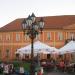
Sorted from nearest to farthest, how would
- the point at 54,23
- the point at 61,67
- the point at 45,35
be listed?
the point at 61,67
the point at 45,35
the point at 54,23

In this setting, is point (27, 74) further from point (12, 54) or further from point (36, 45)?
point (12, 54)

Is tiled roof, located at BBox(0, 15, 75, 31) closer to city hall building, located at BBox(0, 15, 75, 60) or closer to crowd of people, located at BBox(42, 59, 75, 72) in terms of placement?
city hall building, located at BBox(0, 15, 75, 60)

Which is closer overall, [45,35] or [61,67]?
[61,67]

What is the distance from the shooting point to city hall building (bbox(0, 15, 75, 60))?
68688 mm

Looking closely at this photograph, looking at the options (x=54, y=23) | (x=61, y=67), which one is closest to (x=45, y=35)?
(x=54, y=23)

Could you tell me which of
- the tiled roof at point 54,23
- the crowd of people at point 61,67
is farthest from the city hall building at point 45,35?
the crowd of people at point 61,67

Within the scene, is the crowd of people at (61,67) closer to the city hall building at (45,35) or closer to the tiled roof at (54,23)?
the city hall building at (45,35)

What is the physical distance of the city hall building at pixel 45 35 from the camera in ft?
225

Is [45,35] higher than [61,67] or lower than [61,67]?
higher

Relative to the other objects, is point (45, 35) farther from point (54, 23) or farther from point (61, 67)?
point (61, 67)

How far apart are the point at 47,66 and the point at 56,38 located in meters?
32.9

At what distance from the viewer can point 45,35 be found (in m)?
70.3

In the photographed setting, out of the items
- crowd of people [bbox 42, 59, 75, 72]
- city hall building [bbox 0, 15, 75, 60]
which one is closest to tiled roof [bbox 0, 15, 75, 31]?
city hall building [bbox 0, 15, 75, 60]

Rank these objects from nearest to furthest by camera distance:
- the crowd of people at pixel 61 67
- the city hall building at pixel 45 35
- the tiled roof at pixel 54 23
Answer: the crowd of people at pixel 61 67 → the city hall building at pixel 45 35 → the tiled roof at pixel 54 23
